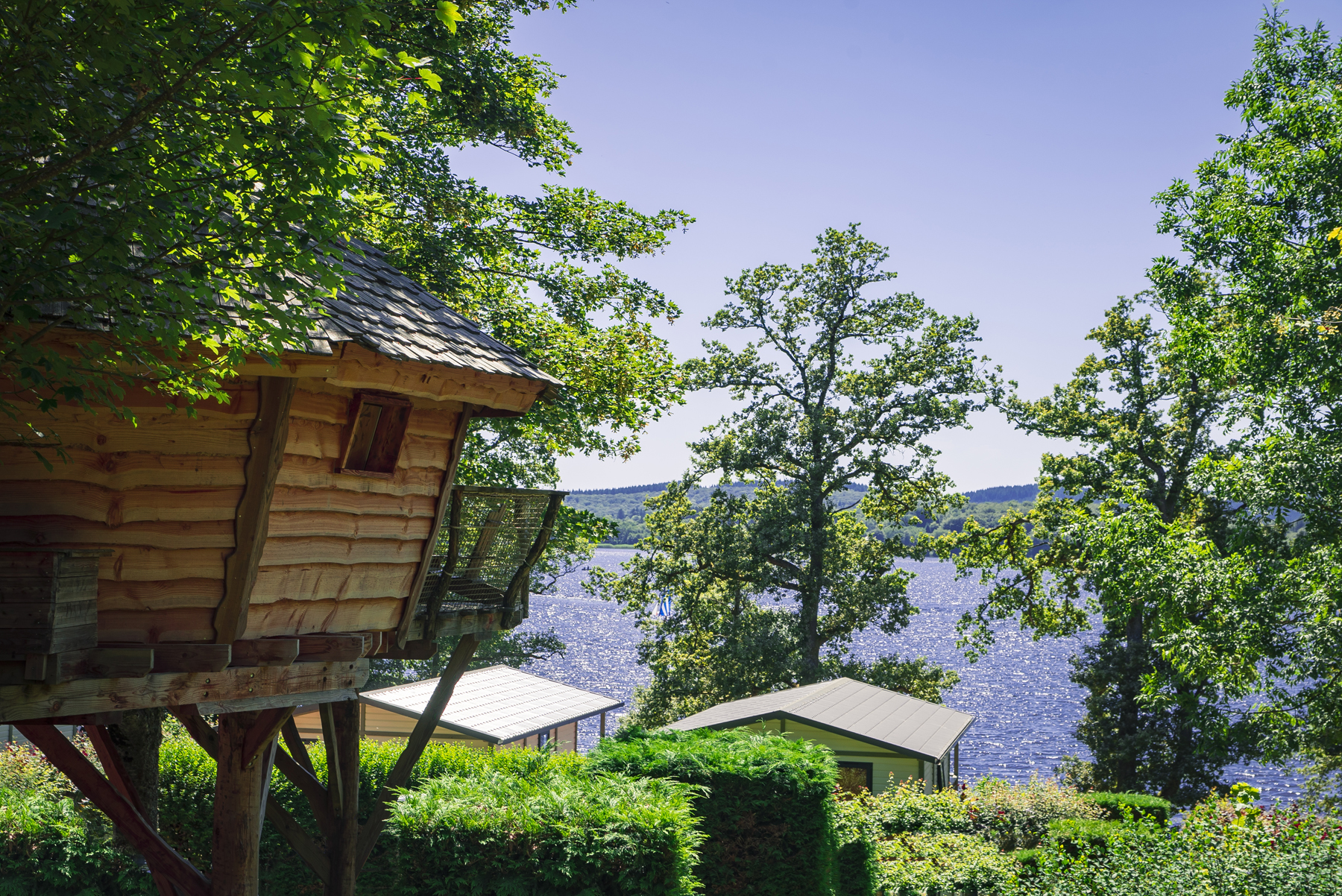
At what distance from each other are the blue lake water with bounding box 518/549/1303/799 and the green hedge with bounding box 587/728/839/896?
1504 centimetres

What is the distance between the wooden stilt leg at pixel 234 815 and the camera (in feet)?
24.4

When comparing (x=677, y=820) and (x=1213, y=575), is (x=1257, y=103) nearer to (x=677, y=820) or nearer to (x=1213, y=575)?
(x=1213, y=575)

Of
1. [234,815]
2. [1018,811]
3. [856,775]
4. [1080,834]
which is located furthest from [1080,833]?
[234,815]

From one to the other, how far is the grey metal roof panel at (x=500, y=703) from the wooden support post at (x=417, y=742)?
7.96 m

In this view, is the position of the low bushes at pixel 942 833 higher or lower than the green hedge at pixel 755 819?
lower

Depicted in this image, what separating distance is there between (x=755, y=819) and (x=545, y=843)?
11.4 ft

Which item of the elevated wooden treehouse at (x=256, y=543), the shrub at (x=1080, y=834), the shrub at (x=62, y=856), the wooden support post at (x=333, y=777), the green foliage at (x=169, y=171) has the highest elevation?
the green foliage at (x=169, y=171)

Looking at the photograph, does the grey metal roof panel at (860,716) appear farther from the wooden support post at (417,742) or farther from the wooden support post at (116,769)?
the wooden support post at (116,769)

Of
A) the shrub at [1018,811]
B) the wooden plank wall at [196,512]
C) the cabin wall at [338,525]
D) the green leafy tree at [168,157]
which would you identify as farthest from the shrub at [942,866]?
the green leafy tree at [168,157]

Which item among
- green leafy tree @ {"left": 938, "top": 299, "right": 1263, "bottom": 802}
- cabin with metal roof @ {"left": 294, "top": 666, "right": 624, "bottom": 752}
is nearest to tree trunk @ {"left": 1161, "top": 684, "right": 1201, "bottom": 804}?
green leafy tree @ {"left": 938, "top": 299, "right": 1263, "bottom": 802}

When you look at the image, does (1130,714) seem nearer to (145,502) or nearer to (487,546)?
(487,546)

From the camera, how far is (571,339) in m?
12.3

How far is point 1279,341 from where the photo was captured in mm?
15570

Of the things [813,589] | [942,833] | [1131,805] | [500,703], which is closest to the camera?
[942,833]
